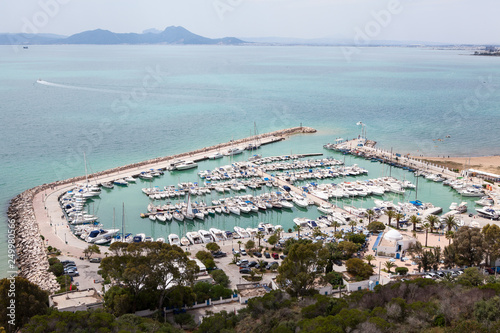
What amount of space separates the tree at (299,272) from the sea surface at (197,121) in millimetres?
15172

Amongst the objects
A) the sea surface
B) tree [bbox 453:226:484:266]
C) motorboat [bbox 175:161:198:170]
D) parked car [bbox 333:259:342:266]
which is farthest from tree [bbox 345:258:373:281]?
motorboat [bbox 175:161:198:170]

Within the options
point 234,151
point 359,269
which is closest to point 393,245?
point 359,269

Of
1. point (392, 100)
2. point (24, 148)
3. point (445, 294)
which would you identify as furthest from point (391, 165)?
point (392, 100)

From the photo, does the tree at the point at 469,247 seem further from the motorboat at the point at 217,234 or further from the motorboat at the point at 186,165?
the motorboat at the point at 186,165

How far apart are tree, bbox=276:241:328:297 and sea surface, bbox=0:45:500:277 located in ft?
49.8

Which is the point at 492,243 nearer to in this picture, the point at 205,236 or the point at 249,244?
the point at 249,244

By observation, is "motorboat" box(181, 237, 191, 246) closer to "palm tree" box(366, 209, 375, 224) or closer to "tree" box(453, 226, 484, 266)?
"palm tree" box(366, 209, 375, 224)

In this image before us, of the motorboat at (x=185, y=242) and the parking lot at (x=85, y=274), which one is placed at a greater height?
the parking lot at (x=85, y=274)

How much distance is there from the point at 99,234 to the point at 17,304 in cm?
1449

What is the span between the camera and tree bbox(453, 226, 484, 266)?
25.5 m

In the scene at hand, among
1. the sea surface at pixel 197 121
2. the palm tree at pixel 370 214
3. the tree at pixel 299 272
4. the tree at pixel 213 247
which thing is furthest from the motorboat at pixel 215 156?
the tree at pixel 299 272

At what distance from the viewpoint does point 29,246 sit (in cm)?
3081

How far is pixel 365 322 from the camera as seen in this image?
1562cm

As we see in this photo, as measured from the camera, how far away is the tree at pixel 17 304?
18.4 meters
